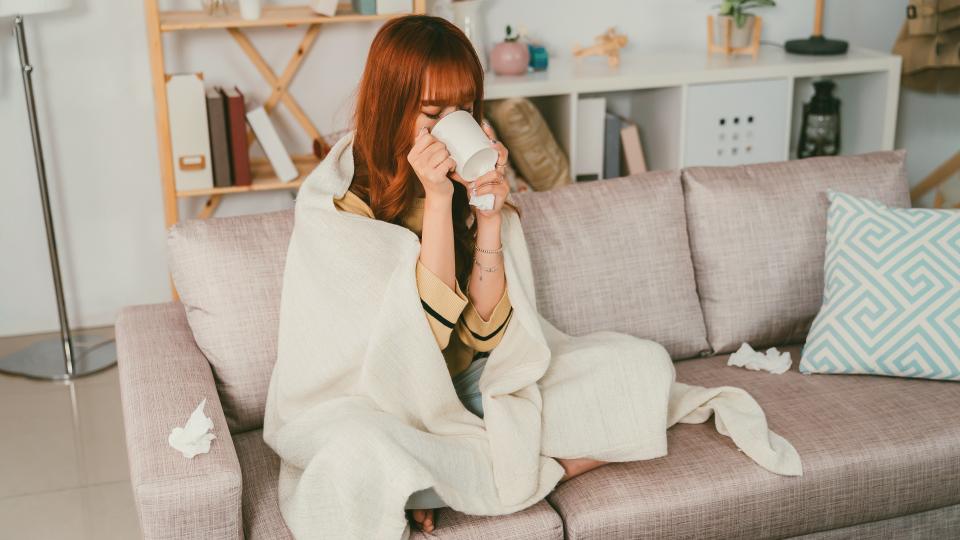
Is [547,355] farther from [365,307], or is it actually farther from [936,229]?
[936,229]

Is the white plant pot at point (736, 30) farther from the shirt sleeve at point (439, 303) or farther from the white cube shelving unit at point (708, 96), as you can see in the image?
the shirt sleeve at point (439, 303)

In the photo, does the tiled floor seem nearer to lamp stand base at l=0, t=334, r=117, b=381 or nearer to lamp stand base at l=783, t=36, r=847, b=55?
lamp stand base at l=0, t=334, r=117, b=381

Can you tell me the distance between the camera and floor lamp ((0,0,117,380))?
2.90 metres

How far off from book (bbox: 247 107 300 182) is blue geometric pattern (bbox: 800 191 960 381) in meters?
A: 1.64

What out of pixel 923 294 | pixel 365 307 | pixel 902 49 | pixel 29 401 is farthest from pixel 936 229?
pixel 29 401

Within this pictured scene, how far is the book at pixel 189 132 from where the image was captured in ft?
9.75

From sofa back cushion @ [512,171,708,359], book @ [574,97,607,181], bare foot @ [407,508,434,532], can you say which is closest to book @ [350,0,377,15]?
book @ [574,97,607,181]

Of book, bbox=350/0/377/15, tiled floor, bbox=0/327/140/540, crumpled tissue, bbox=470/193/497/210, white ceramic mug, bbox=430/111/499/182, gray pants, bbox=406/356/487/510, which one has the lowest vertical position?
tiled floor, bbox=0/327/140/540

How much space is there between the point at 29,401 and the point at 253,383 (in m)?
1.29

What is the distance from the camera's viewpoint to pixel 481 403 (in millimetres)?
1880

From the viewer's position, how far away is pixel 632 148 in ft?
11.0

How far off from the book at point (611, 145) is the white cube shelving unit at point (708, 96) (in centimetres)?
12

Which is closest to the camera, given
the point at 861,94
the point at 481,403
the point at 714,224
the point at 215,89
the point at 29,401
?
the point at 481,403

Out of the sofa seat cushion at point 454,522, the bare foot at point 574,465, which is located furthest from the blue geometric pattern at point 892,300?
the sofa seat cushion at point 454,522
